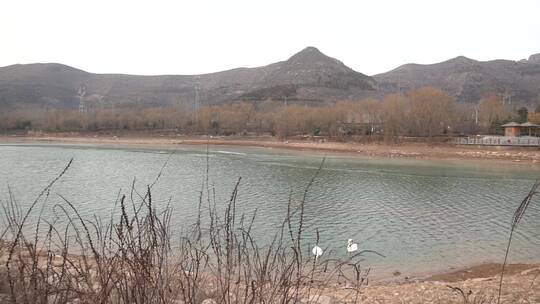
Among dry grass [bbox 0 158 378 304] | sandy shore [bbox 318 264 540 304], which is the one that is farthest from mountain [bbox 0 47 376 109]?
dry grass [bbox 0 158 378 304]

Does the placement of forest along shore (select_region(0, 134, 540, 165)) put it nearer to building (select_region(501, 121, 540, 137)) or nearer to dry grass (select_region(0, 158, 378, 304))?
building (select_region(501, 121, 540, 137))

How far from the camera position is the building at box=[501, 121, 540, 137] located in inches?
2020

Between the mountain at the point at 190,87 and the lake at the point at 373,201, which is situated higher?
the mountain at the point at 190,87

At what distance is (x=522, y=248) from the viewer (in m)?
12.7

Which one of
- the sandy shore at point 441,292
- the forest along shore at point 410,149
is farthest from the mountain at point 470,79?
the sandy shore at point 441,292

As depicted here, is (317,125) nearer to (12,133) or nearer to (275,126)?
(275,126)

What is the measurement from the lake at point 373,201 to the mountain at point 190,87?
107 meters

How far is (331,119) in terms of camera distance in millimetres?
72375

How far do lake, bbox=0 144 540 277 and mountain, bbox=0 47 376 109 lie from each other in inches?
4214

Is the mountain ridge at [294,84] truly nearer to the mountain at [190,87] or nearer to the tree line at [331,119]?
the mountain at [190,87]

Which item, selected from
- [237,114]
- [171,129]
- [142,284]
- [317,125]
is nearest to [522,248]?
[142,284]

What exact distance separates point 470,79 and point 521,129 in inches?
4340

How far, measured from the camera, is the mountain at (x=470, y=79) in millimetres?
142500

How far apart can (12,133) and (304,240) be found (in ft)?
335
